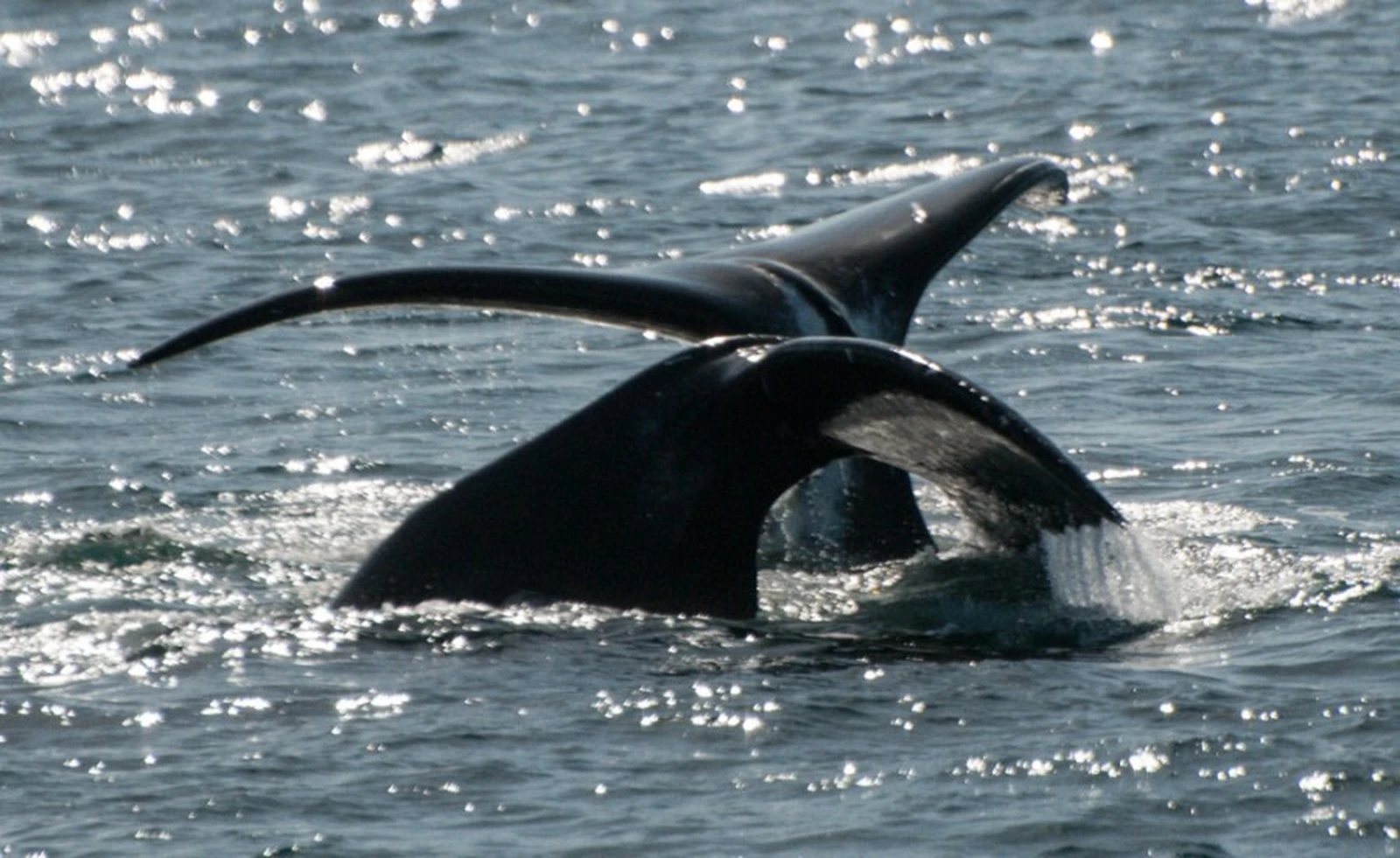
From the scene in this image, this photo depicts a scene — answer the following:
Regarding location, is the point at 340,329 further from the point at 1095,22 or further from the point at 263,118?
the point at 1095,22

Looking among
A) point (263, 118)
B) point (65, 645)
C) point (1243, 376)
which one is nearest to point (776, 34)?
point (263, 118)

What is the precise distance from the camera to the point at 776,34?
2386 centimetres

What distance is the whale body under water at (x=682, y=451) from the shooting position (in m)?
6.85

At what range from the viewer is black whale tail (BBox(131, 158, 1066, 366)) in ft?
23.8

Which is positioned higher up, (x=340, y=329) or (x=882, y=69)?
(x=882, y=69)

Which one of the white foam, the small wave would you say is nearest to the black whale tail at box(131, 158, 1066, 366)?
the white foam

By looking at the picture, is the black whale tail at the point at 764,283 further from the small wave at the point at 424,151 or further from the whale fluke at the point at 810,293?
the small wave at the point at 424,151

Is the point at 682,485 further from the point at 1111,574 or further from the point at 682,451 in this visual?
the point at 1111,574

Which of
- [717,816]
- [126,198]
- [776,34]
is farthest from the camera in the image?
[776,34]

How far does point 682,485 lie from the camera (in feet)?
23.6

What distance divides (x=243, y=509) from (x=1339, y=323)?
18.0 feet

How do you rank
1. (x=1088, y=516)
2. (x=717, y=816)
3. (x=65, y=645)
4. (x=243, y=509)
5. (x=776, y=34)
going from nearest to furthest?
1. (x=717, y=816)
2. (x=1088, y=516)
3. (x=65, y=645)
4. (x=243, y=509)
5. (x=776, y=34)

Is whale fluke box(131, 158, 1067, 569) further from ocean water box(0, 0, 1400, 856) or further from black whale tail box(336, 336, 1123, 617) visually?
black whale tail box(336, 336, 1123, 617)

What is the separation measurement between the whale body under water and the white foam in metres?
0.08
